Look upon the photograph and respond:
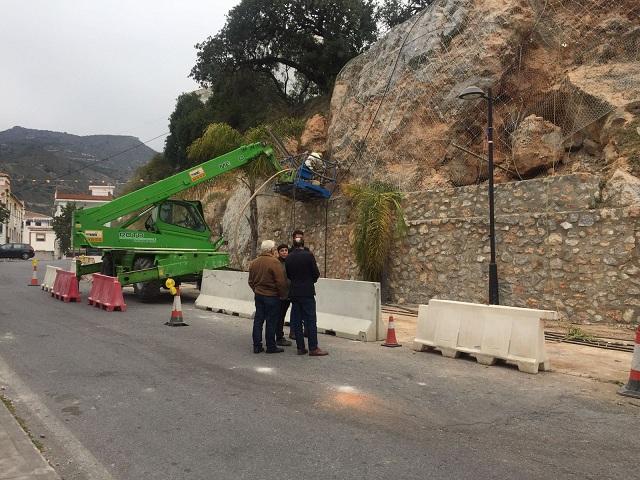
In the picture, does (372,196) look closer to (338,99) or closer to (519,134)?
(519,134)

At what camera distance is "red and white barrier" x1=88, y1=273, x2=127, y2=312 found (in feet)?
44.5

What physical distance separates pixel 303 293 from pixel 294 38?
2262cm

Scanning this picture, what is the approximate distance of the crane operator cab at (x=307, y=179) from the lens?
58.2 feet

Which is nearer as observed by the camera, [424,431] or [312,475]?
[312,475]

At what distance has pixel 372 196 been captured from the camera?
14.9 metres

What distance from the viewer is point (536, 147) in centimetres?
1465

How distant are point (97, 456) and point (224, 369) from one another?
3.11 metres

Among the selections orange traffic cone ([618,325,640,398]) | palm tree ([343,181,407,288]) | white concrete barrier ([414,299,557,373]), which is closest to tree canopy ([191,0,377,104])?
palm tree ([343,181,407,288])

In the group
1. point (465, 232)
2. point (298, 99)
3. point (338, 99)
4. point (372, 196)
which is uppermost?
point (298, 99)

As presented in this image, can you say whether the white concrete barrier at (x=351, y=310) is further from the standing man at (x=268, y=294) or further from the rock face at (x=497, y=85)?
the rock face at (x=497, y=85)

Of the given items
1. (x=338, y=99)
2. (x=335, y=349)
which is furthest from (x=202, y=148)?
(x=335, y=349)

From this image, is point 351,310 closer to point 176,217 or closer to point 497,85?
point 176,217

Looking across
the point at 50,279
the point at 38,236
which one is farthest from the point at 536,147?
the point at 38,236

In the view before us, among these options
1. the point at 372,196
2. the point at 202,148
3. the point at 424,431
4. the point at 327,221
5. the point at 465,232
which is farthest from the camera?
the point at 202,148
